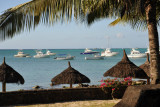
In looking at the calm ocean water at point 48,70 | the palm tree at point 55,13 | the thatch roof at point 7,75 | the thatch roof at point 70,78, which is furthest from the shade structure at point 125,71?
the calm ocean water at point 48,70

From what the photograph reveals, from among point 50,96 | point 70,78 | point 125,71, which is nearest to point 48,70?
point 70,78

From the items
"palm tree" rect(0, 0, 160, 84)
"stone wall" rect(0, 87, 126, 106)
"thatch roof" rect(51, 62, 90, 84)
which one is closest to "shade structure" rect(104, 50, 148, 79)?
"thatch roof" rect(51, 62, 90, 84)

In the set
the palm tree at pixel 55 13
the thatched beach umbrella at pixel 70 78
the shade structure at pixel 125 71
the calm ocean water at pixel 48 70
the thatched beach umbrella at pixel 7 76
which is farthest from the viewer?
the calm ocean water at pixel 48 70

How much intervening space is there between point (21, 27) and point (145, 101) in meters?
2.77

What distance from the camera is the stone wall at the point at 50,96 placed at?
8.05 meters

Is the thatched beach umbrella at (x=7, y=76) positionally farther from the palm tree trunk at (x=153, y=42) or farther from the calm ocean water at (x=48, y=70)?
the calm ocean water at (x=48, y=70)

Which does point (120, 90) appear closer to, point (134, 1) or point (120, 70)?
point (120, 70)

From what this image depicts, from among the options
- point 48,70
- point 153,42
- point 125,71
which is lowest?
point 48,70

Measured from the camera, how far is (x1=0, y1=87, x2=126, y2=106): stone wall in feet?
26.4

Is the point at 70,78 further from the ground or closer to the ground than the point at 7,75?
closer to the ground

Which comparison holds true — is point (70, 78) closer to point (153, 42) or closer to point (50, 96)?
point (50, 96)

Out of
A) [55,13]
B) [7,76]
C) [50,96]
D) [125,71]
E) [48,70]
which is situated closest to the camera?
[55,13]

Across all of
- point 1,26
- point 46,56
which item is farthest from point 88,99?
point 46,56

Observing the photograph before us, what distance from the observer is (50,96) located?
8414 mm
